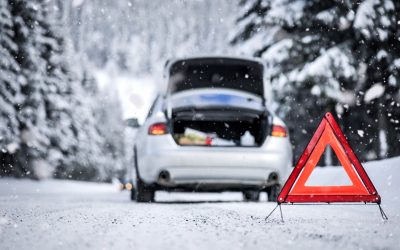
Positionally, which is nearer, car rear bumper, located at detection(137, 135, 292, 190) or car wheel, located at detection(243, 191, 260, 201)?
car rear bumper, located at detection(137, 135, 292, 190)

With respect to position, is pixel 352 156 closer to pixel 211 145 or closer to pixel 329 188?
pixel 329 188

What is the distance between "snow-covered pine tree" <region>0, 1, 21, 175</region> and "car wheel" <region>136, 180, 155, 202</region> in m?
19.1

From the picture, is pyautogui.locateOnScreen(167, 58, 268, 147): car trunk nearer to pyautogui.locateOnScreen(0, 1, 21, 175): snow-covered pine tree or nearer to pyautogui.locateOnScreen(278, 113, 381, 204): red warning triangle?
pyautogui.locateOnScreen(278, 113, 381, 204): red warning triangle

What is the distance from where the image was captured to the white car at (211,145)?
308 inches

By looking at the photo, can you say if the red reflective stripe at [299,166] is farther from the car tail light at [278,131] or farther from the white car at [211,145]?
the car tail light at [278,131]

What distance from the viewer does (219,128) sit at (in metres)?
8.73

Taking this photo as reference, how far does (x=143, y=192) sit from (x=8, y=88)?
20222mm

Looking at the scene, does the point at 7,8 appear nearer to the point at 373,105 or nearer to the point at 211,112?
the point at 373,105

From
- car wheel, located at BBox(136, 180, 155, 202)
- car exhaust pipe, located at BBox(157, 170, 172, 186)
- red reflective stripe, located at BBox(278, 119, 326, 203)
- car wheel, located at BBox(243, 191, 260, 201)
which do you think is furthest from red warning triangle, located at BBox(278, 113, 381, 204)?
car wheel, located at BBox(243, 191, 260, 201)

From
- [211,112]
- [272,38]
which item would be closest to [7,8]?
[272,38]

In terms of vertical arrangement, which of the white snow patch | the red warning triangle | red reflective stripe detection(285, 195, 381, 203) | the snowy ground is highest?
the white snow patch

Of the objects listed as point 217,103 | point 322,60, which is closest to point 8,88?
point 322,60

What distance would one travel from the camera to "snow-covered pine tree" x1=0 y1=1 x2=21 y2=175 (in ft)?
87.7

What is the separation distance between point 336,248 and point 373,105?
13829 mm
